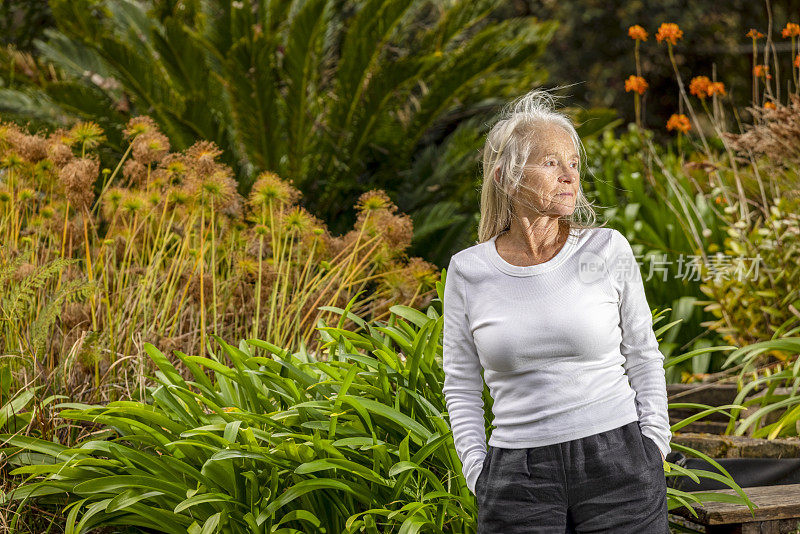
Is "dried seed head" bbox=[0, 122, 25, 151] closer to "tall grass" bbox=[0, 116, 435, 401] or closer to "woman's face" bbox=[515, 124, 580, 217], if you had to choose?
"tall grass" bbox=[0, 116, 435, 401]

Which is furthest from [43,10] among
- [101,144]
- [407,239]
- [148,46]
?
[407,239]

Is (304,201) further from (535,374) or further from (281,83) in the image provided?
(535,374)

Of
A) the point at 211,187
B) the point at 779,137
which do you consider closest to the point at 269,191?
the point at 211,187

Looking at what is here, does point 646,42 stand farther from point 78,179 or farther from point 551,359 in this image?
point 551,359

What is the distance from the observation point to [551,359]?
1.75 m

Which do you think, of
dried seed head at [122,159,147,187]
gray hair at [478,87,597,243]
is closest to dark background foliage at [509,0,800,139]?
dried seed head at [122,159,147,187]

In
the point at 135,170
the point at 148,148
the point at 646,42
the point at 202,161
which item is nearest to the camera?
the point at 202,161

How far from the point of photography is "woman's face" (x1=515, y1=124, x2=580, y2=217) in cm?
181

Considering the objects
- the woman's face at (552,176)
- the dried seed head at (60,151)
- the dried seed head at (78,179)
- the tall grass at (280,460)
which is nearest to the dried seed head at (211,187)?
the dried seed head at (78,179)

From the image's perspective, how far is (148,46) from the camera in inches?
283

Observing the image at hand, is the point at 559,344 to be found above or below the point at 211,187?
below

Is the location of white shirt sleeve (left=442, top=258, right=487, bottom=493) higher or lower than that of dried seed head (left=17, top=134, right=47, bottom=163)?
lower

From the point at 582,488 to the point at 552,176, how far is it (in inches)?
26.0

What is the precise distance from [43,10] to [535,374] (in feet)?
36.3
